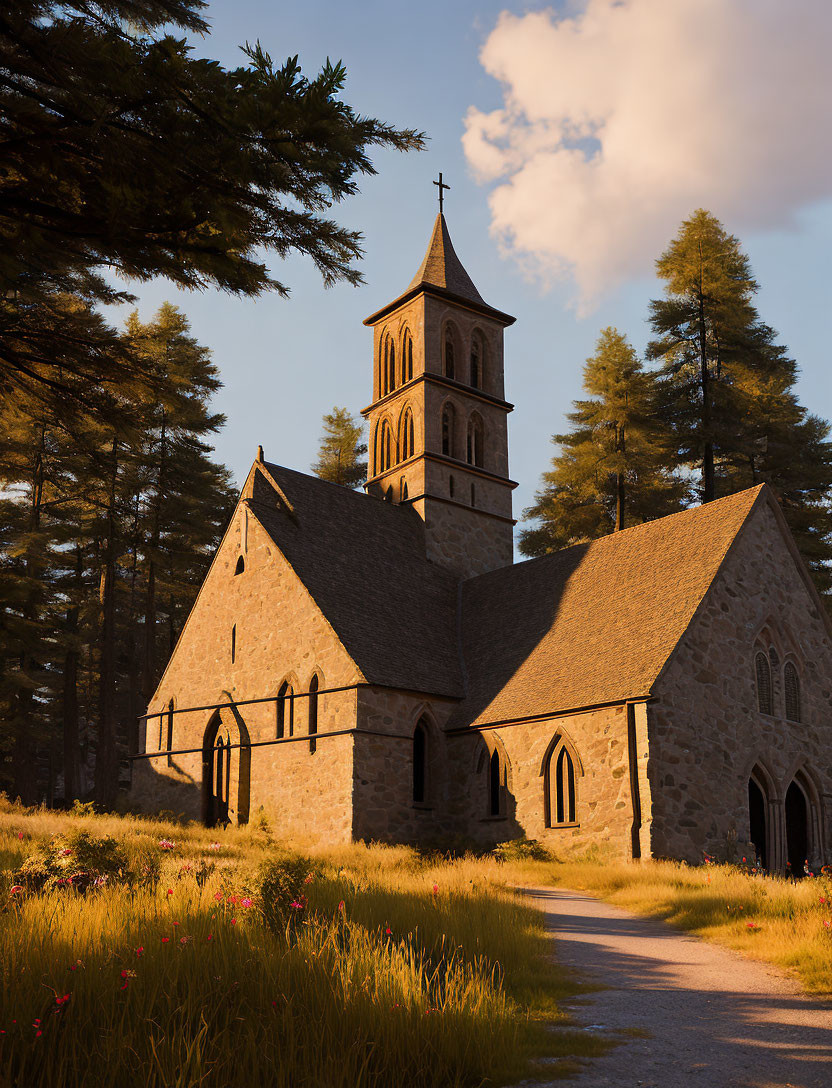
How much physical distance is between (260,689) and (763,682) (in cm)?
1436

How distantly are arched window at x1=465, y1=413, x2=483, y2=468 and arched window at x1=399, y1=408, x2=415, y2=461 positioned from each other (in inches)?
90.9

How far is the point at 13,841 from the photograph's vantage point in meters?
16.5

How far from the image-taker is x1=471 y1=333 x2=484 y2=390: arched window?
124 feet

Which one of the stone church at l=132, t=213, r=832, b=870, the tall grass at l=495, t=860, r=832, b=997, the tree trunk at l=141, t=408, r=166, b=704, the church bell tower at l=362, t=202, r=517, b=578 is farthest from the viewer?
the tree trunk at l=141, t=408, r=166, b=704

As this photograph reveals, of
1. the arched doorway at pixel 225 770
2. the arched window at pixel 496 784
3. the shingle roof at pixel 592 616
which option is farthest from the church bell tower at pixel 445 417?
the arched window at pixel 496 784

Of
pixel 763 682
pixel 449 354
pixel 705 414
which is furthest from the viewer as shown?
pixel 705 414

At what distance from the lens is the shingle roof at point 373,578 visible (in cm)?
→ 2752

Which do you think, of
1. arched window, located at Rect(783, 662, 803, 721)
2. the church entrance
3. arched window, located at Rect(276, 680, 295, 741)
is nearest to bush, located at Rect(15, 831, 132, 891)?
arched window, located at Rect(276, 680, 295, 741)

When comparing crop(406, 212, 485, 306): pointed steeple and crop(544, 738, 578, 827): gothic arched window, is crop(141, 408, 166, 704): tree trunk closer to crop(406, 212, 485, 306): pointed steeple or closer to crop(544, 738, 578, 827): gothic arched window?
crop(406, 212, 485, 306): pointed steeple

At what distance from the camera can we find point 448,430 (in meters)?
36.4

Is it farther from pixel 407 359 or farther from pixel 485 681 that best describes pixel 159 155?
pixel 407 359

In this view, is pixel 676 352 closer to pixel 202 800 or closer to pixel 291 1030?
pixel 202 800

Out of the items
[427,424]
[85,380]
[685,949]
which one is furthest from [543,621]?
[85,380]

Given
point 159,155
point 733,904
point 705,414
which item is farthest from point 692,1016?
point 705,414
